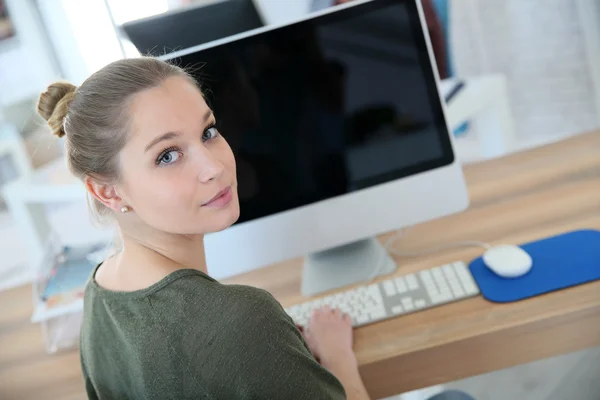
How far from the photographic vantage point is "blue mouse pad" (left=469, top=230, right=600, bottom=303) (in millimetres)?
1009

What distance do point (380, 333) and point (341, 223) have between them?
24 centimetres

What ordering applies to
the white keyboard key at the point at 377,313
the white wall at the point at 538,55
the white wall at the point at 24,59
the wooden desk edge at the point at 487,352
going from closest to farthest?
the wooden desk edge at the point at 487,352 < the white keyboard key at the point at 377,313 < the white wall at the point at 538,55 < the white wall at the point at 24,59

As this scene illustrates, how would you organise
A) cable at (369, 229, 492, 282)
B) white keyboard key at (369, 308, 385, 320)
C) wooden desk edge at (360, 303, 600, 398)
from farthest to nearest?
cable at (369, 229, 492, 282)
white keyboard key at (369, 308, 385, 320)
wooden desk edge at (360, 303, 600, 398)

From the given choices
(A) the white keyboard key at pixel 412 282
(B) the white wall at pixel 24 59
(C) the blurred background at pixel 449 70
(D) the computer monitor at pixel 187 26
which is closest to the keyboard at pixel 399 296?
(A) the white keyboard key at pixel 412 282

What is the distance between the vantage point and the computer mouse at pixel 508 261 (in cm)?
104

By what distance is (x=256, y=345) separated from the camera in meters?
0.74

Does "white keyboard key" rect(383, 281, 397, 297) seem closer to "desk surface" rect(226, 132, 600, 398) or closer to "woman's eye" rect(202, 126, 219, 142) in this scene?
"desk surface" rect(226, 132, 600, 398)

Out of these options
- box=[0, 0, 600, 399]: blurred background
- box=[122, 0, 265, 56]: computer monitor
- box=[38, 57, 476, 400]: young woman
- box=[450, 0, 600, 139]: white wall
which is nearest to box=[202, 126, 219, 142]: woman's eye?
box=[38, 57, 476, 400]: young woman

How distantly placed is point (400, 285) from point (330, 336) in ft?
0.58

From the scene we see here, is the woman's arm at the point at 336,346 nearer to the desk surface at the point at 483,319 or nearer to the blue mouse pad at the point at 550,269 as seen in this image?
the desk surface at the point at 483,319

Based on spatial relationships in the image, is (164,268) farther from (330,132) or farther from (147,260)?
(330,132)

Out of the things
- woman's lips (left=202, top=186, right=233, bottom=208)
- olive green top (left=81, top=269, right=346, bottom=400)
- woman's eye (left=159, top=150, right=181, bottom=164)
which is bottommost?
olive green top (left=81, top=269, right=346, bottom=400)

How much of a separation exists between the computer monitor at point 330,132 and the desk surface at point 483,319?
0.32 feet

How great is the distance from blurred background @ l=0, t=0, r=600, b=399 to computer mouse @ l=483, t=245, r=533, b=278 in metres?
0.83
